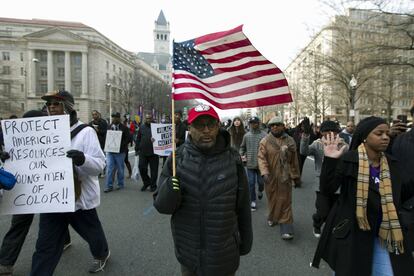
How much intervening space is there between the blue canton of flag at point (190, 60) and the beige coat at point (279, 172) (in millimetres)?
2367

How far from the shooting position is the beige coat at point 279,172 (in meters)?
4.75

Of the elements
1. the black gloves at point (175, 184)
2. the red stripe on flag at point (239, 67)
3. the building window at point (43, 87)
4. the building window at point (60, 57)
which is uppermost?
the building window at point (60, 57)

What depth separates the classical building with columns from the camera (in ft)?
243

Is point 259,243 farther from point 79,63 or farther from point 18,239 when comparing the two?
point 79,63

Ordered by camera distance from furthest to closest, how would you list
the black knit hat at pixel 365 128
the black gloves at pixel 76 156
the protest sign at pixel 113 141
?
the protest sign at pixel 113 141
the black gloves at pixel 76 156
the black knit hat at pixel 365 128

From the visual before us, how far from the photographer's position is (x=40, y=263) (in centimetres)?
282

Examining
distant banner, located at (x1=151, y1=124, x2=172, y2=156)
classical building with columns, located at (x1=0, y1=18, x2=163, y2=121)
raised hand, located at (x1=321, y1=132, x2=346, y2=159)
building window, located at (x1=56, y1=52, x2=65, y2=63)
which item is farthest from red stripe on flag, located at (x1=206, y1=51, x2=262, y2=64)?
building window, located at (x1=56, y1=52, x2=65, y2=63)

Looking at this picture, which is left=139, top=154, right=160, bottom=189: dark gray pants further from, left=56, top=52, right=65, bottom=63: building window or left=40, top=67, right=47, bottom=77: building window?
left=40, top=67, right=47, bottom=77: building window

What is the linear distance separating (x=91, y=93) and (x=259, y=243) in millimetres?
80665

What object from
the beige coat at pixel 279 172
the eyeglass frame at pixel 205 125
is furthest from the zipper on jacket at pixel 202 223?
the beige coat at pixel 279 172

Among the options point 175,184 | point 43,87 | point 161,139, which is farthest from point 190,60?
point 43,87

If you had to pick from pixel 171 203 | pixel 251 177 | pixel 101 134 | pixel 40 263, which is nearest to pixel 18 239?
pixel 40 263

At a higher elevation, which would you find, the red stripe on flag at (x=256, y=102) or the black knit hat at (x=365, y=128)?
the red stripe on flag at (x=256, y=102)

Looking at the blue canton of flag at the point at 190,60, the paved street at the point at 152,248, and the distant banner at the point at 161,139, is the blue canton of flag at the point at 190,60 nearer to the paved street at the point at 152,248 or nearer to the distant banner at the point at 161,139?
the paved street at the point at 152,248
